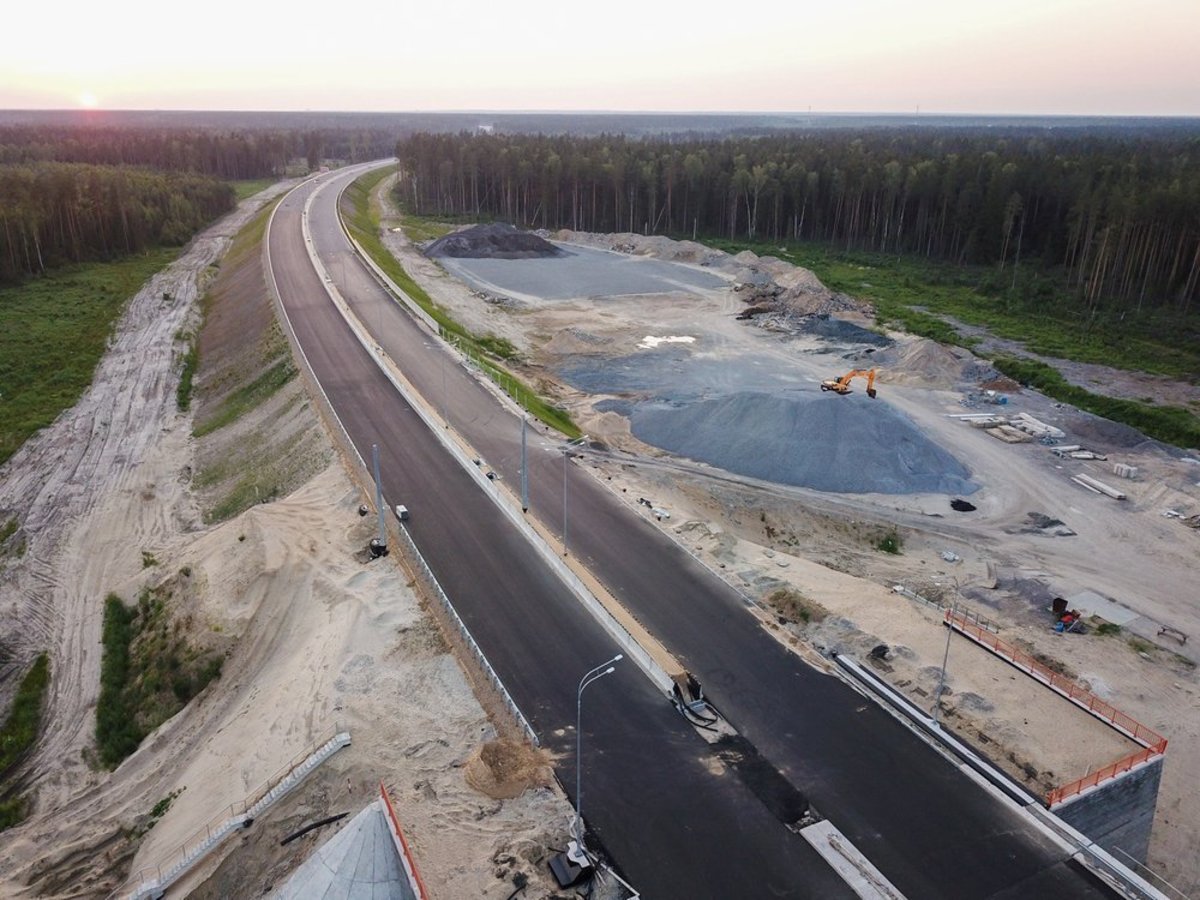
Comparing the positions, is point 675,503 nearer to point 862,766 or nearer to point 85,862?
point 862,766

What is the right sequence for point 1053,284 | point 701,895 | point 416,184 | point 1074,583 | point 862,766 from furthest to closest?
point 416,184 < point 1053,284 < point 1074,583 < point 862,766 < point 701,895

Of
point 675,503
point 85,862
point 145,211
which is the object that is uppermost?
point 145,211

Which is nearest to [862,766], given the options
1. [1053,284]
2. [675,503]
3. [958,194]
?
[675,503]

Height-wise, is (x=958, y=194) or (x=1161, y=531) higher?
(x=958, y=194)

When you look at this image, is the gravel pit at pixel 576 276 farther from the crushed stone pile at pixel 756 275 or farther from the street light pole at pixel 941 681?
the street light pole at pixel 941 681

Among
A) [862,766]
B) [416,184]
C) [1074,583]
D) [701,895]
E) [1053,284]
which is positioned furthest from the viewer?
[416,184]

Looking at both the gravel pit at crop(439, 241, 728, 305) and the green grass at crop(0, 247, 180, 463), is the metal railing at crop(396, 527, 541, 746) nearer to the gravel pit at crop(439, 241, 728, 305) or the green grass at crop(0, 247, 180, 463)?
the green grass at crop(0, 247, 180, 463)

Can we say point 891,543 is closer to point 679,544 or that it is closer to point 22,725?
point 679,544

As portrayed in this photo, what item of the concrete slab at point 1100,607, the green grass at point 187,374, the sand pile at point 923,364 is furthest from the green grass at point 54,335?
the sand pile at point 923,364
